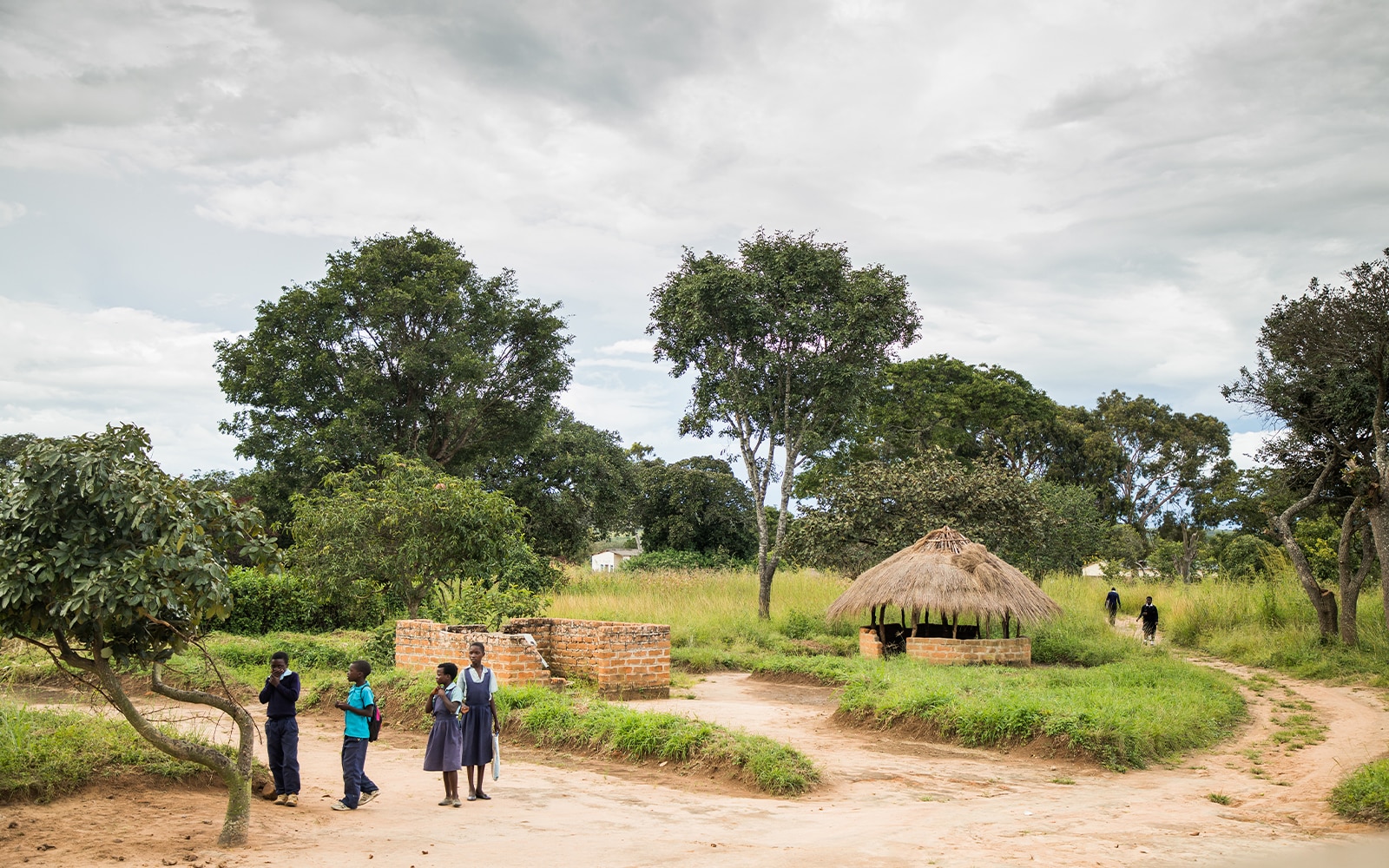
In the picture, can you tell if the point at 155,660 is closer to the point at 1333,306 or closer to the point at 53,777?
the point at 53,777

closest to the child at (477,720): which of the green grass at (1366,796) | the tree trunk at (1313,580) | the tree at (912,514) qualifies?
the green grass at (1366,796)

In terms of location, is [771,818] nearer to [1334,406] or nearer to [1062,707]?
[1062,707]

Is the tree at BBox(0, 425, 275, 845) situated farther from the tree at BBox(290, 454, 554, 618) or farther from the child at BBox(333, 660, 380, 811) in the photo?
the tree at BBox(290, 454, 554, 618)

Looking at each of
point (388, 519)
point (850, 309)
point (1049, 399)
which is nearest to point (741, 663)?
point (388, 519)

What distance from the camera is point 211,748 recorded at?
636cm

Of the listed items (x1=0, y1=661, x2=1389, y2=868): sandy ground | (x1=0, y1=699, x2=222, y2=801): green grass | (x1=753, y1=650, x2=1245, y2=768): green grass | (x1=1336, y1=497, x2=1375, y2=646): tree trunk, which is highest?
(x1=1336, y1=497, x2=1375, y2=646): tree trunk

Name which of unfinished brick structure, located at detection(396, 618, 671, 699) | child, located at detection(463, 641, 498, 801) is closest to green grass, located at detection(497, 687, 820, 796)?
unfinished brick structure, located at detection(396, 618, 671, 699)

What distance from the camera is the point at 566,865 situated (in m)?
6.21

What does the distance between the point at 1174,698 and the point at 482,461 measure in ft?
72.2

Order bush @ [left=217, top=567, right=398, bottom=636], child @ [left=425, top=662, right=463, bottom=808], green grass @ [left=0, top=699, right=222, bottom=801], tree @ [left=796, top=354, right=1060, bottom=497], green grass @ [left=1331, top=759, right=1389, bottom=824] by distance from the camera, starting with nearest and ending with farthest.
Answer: green grass @ [left=0, top=699, right=222, bottom=801] → green grass @ [left=1331, top=759, right=1389, bottom=824] → child @ [left=425, top=662, right=463, bottom=808] → bush @ [left=217, top=567, right=398, bottom=636] → tree @ [left=796, top=354, right=1060, bottom=497]

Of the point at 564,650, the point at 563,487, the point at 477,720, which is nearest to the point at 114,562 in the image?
the point at 477,720

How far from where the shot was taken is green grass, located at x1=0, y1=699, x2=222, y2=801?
7.13m

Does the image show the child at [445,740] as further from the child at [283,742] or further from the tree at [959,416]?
the tree at [959,416]

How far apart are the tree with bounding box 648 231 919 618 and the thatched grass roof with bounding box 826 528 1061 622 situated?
18.5ft
